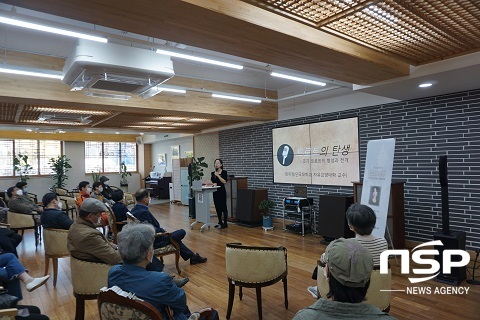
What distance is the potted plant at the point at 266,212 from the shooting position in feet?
23.7

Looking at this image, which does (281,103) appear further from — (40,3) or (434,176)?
(40,3)

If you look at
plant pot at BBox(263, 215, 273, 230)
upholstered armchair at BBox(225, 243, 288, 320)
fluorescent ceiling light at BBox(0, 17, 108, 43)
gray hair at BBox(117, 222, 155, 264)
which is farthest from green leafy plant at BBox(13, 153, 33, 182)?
gray hair at BBox(117, 222, 155, 264)

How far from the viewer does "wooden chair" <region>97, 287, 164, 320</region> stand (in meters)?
1.58

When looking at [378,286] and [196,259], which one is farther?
[196,259]

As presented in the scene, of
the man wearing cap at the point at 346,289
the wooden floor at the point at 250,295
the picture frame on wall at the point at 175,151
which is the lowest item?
the wooden floor at the point at 250,295

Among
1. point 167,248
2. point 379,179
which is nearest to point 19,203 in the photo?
point 167,248

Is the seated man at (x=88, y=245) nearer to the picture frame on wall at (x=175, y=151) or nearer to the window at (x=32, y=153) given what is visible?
the picture frame on wall at (x=175, y=151)

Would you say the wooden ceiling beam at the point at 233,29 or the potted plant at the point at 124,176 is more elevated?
the wooden ceiling beam at the point at 233,29

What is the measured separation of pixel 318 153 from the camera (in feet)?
22.9

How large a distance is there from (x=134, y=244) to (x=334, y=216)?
186 inches

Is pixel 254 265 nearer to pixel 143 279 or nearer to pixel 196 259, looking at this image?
pixel 143 279

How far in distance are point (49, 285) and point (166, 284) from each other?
10.8 feet

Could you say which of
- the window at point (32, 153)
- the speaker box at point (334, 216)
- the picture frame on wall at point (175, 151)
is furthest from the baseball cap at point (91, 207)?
the window at point (32, 153)

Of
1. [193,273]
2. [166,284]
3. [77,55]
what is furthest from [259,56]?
[193,273]
